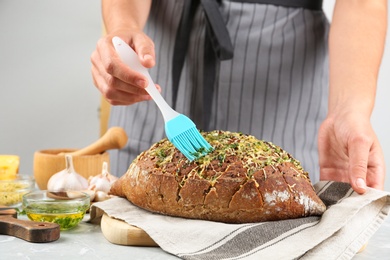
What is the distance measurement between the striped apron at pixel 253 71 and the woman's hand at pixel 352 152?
0.32 meters

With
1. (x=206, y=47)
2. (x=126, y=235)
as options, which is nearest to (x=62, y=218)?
(x=126, y=235)

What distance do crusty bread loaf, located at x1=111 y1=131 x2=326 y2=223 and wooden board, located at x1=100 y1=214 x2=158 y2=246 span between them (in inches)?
3.1

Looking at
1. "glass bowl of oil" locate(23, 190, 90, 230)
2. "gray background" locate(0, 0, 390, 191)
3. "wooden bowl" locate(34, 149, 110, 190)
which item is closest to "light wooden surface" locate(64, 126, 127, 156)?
"wooden bowl" locate(34, 149, 110, 190)

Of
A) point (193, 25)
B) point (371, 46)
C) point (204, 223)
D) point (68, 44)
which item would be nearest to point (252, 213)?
point (204, 223)

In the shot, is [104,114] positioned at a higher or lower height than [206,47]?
lower

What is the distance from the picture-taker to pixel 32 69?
2928mm

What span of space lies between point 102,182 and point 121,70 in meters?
0.23

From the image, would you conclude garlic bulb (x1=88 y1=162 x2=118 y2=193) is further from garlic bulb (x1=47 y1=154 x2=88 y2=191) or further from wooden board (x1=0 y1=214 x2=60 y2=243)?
wooden board (x1=0 y1=214 x2=60 y2=243)

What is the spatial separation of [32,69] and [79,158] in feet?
5.74

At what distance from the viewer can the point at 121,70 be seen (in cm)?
108

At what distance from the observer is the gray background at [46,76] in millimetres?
2900

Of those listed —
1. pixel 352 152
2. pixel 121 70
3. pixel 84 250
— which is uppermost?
pixel 121 70

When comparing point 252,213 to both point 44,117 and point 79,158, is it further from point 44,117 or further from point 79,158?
point 44,117

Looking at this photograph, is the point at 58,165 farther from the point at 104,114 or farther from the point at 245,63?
the point at 104,114
